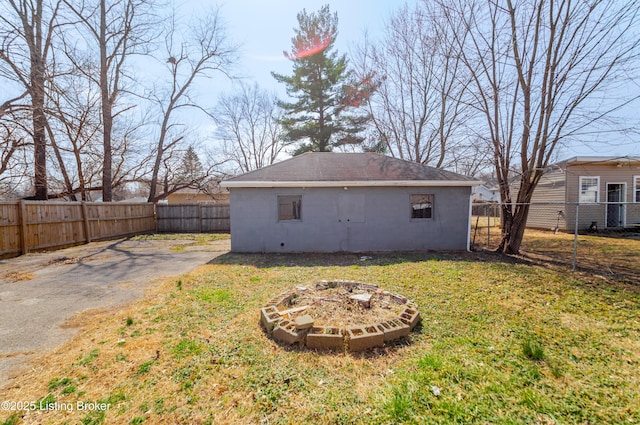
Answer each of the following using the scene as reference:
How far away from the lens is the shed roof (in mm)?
7664

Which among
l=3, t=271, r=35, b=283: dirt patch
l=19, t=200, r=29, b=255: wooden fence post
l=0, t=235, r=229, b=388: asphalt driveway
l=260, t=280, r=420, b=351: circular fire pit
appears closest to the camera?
l=260, t=280, r=420, b=351: circular fire pit

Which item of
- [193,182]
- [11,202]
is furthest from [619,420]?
[193,182]

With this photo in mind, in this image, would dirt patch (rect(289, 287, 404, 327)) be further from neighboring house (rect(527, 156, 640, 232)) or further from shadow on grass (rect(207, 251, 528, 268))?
neighboring house (rect(527, 156, 640, 232))

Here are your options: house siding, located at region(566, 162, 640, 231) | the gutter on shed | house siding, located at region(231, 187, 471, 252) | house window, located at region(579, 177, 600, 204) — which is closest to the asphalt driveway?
house siding, located at region(231, 187, 471, 252)

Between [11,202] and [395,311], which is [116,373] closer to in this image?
[395,311]

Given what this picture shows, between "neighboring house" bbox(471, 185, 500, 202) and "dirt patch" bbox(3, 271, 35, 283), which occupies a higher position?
"neighboring house" bbox(471, 185, 500, 202)

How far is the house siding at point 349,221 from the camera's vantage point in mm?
7934

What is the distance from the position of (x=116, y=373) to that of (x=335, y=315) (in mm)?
2298

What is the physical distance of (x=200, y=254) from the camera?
8156mm

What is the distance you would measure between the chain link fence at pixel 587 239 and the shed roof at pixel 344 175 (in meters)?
2.12

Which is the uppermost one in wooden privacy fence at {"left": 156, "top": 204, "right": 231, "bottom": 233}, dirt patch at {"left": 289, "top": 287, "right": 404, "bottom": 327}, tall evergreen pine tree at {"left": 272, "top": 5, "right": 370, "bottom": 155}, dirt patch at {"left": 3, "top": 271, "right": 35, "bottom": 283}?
tall evergreen pine tree at {"left": 272, "top": 5, "right": 370, "bottom": 155}

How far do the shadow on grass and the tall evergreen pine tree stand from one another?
36.3ft

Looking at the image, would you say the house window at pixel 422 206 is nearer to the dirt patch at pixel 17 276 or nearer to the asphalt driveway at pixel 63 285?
the asphalt driveway at pixel 63 285

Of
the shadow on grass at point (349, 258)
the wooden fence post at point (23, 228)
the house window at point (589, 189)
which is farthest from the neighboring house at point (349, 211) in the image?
the house window at point (589, 189)
